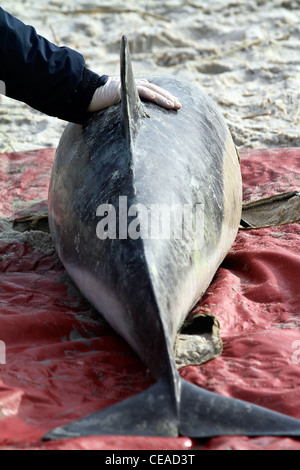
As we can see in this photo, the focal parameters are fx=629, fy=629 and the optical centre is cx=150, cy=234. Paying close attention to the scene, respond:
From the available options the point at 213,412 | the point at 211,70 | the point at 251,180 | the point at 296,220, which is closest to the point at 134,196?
the point at 213,412

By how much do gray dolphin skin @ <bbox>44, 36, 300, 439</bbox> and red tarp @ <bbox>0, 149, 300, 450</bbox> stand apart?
0.20 ft

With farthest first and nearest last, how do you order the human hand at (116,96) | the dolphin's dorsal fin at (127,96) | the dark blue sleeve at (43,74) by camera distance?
the human hand at (116,96) < the dark blue sleeve at (43,74) < the dolphin's dorsal fin at (127,96)

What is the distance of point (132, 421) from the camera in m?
1.76

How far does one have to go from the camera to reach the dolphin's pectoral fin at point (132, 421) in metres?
1.74

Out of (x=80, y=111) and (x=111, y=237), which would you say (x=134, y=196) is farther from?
(x=80, y=111)

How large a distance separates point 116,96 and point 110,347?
1094 millimetres

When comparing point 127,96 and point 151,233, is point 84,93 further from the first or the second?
point 151,233

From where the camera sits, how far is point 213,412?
5.86 feet

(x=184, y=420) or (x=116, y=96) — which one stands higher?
(x=116, y=96)

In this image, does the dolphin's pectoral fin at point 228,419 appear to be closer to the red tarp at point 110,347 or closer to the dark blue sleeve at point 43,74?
the red tarp at point 110,347
